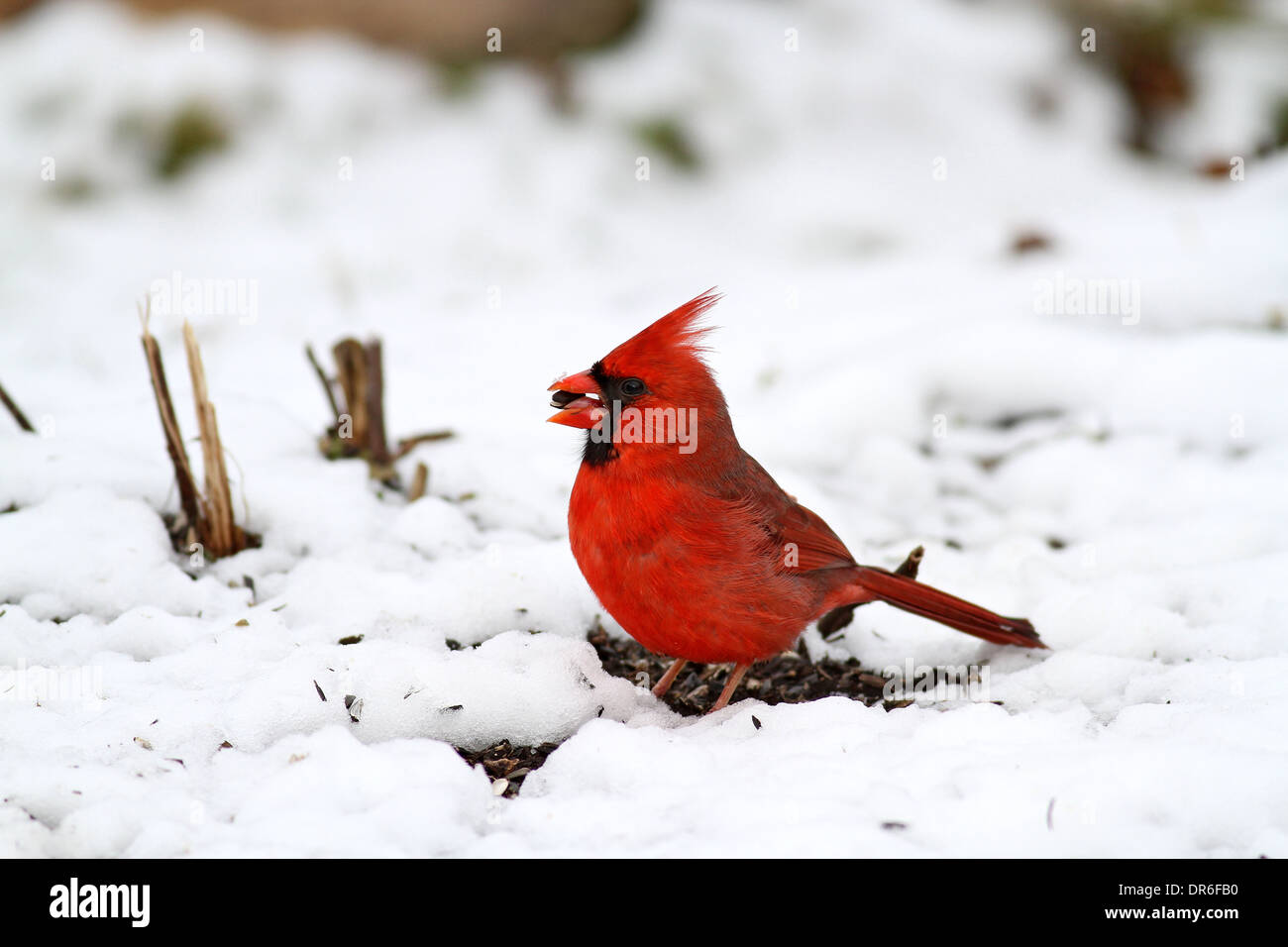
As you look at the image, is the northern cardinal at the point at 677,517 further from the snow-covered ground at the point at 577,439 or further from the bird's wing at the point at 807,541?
the snow-covered ground at the point at 577,439

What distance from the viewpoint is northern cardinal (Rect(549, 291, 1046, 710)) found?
2.54 metres

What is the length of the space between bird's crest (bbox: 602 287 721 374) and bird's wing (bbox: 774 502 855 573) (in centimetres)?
53

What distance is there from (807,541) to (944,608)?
46 cm

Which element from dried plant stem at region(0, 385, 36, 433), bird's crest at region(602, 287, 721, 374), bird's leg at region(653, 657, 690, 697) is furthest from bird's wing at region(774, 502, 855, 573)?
dried plant stem at region(0, 385, 36, 433)

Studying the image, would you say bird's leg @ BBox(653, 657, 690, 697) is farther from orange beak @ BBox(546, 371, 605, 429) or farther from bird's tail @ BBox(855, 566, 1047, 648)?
orange beak @ BBox(546, 371, 605, 429)

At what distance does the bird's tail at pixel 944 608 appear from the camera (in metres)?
2.91

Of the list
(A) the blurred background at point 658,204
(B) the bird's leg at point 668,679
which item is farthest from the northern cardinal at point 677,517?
(A) the blurred background at point 658,204

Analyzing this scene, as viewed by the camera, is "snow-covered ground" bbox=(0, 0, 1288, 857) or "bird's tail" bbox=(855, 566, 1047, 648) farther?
"bird's tail" bbox=(855, 566, 1047, 648)

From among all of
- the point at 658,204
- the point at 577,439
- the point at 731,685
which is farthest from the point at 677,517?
the point at 658,204

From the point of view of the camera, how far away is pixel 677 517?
101 inches

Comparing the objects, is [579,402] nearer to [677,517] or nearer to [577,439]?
[677,517]

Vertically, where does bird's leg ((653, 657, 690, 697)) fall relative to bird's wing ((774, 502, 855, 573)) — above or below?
below

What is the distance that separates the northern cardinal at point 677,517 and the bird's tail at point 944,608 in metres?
0.23

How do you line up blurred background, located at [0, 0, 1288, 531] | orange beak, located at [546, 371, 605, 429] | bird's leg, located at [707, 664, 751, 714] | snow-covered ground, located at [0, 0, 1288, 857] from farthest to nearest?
blurred background, located at [0, 0, 1288, 531] < bird's leg, located at [707, 664, 751, 714] < orange beak, located at [546, 371, 605, 429] < snow-covered ground, located at [0, 0, 1288, 857]
